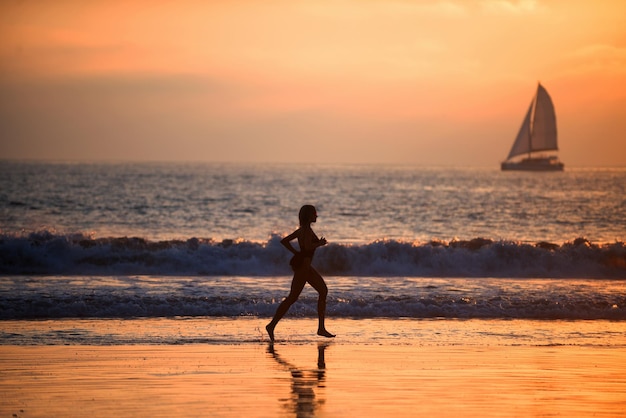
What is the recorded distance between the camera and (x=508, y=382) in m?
9.83

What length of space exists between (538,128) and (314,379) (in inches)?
4614

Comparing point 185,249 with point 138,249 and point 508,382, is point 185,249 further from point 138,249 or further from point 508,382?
point 508,382

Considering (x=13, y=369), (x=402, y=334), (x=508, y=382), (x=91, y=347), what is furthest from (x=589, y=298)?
(x=13, y=369)

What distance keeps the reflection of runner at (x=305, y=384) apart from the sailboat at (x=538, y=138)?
111852 mm

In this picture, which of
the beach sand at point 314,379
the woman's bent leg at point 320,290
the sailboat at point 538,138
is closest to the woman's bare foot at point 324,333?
the woman's bent leg at point 320,290

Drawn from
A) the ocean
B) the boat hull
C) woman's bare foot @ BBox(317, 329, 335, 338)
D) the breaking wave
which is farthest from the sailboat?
woman's bare foot @ BBox(317, 329, 335, 338)

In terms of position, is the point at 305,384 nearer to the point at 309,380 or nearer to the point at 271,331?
the point at 309,380

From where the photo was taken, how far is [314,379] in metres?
9.91

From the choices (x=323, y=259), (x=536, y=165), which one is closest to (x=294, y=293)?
(x=323, y=259)

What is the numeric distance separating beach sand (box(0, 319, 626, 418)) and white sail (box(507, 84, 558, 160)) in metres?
110

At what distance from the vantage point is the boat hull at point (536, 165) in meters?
133

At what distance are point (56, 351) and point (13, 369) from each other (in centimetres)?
130

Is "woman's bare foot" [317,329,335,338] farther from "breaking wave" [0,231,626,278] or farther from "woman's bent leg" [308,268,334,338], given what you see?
"breaking wave" [0,231,626,278]

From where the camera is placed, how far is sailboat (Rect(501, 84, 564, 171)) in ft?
A: 392
